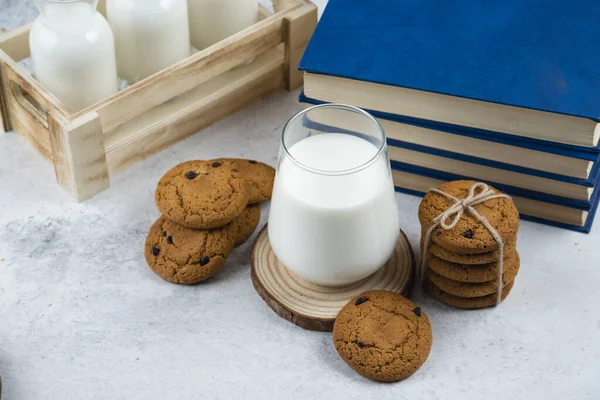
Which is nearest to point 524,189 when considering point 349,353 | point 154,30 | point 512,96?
point 512,96

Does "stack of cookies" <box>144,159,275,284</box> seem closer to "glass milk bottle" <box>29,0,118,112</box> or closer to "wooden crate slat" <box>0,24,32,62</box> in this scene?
"glass milk bottle" <box>29,0,118,112</box>

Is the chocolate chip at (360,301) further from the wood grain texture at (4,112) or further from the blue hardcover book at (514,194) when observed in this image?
the wood grain texture at (4,112)

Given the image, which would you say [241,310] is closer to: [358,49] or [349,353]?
[349,353]

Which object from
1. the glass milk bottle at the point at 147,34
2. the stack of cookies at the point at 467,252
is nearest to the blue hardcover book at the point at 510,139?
the stack of cookies at the point at 467,252

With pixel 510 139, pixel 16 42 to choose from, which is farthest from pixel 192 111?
pixel 510 139

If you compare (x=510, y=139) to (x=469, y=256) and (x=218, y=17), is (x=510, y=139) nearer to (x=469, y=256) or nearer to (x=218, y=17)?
(x=469, y=256)

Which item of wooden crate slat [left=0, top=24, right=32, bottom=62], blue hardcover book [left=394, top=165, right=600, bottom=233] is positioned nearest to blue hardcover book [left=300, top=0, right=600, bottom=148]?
blue hardcover book [left=394, top=165, right=600, bottom=233]
